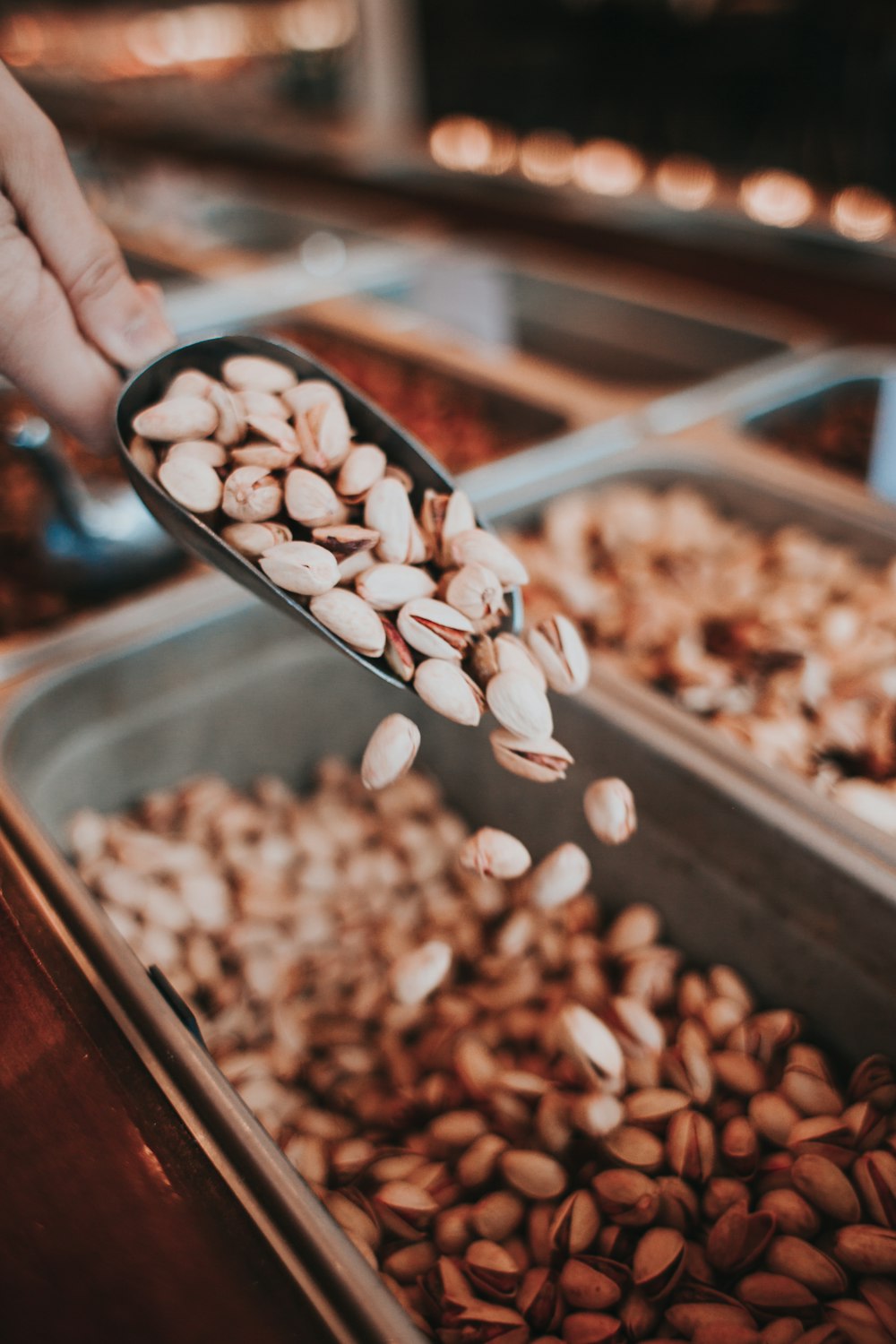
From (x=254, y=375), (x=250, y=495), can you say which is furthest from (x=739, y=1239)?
(x=254, y=375)

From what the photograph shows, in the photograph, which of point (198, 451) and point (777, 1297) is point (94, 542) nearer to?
point (198, 451)

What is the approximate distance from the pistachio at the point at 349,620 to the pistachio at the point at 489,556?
0.09 metres

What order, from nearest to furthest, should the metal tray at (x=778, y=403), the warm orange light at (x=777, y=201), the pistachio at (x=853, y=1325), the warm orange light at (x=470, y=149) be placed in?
the pistachio at (x=853, y=1325) → the metal tray at (x=778, y=403) → the warm orange light at (x=777, y=201) → the warm orange light at (x=470, y=149)

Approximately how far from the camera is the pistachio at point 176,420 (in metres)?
0.62

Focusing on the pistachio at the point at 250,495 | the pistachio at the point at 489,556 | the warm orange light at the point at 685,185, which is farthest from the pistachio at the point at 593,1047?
the warm orange light at the point at 685,185

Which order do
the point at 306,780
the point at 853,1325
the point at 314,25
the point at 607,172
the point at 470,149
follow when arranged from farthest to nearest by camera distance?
the point at 314,25 → the point at 470,149 → the point at 607,172 → the point at 306,780 → the point at 853,1325

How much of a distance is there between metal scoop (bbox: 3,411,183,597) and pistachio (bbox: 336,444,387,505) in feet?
1.59

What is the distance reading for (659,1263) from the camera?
0.57 metres

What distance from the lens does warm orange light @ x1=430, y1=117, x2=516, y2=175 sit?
244 cm

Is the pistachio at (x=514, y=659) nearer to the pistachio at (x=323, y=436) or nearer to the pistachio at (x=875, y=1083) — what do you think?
the pistachio at (x=323, y=436)

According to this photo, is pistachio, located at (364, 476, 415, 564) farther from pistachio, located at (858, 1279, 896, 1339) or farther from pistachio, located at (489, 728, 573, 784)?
pistachio, located at (858, 1279, 896, 1339)

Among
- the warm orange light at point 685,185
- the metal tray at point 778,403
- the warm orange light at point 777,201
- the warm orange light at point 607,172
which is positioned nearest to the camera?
the metal tray at point 778,403

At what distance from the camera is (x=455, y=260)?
1.89 m

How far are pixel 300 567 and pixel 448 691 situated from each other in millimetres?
123
